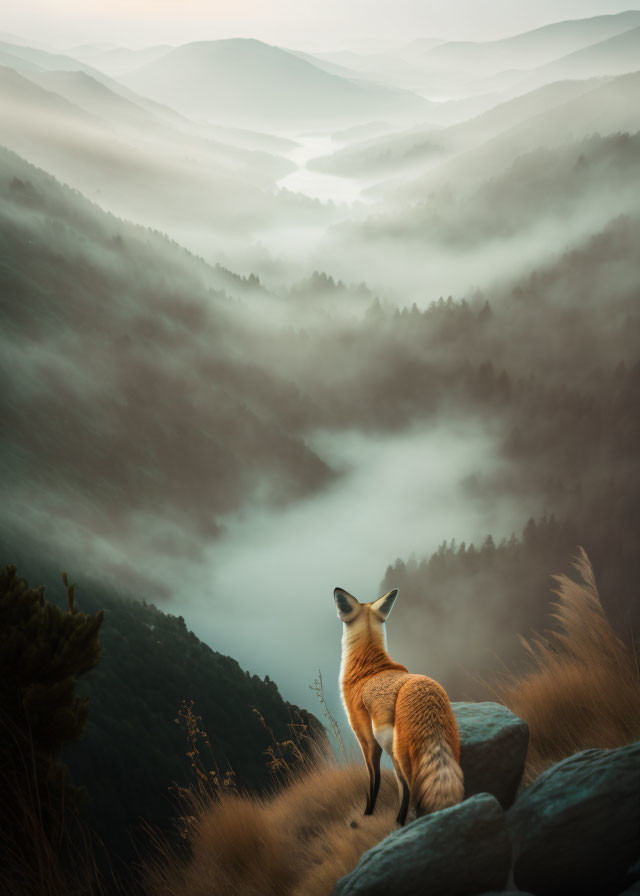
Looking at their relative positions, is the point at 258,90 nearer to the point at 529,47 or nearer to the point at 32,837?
the point at 529,47

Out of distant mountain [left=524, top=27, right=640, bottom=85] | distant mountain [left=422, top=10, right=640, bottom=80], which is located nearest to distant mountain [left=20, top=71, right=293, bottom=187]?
distant mountain [left=422, top=10, right=640, bottom=80]

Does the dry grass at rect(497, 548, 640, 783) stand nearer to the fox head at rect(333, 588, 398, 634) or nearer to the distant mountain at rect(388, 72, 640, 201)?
the fox head at rect(333, 588, 398, 634)

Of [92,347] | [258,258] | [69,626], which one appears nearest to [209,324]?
[258,258]

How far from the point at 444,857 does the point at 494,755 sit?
819mm

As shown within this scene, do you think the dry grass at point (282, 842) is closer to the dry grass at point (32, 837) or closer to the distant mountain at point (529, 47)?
the dry grass at point (32, 837)

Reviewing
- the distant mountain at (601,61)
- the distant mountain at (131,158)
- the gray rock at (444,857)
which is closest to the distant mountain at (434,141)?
the distant mountain at (601,61)

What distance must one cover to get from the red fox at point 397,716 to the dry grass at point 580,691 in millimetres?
1054

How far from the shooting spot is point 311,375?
13.1m

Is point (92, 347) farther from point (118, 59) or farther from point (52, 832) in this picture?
point (52, 832)

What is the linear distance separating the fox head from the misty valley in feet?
16.4

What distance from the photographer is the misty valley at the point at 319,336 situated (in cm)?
877

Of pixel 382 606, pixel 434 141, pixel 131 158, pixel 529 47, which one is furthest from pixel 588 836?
pixel 434 141

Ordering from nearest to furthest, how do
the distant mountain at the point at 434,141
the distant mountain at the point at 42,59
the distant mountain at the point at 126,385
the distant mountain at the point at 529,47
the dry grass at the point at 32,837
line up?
the dry grass at the point at 32,837 < the distant mountain at the point at 126,385 < the distant mountain at the point at 42,59 < the distant mountain at the point at 529,47 < the distant mountain at the point at 434,141

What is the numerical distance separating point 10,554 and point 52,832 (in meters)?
4.01
